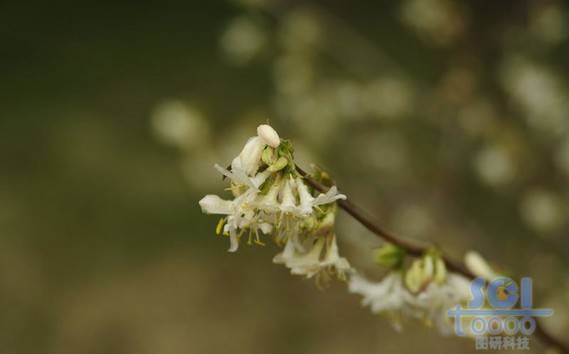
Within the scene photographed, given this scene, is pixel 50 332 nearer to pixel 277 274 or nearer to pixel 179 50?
pixel 277 274

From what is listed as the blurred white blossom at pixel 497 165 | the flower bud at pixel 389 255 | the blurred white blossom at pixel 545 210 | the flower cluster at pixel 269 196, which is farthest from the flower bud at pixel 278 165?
the blurred white blossom at pixel 545 210

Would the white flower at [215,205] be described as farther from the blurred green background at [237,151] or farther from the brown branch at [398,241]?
the blurred green background at [237,151]

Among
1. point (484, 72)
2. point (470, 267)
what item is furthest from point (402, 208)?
point (470, 267)

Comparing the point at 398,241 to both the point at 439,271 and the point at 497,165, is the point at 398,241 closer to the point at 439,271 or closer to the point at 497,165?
the point at 439,271

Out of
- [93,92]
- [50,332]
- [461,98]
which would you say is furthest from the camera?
[93,92]

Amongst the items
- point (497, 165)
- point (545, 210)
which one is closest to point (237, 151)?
point (497, 165)

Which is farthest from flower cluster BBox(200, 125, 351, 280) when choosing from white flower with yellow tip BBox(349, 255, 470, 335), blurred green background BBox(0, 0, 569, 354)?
blurred green background BBox(0, 0, 569, 354)

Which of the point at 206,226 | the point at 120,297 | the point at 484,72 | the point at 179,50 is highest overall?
the point at 179,50
